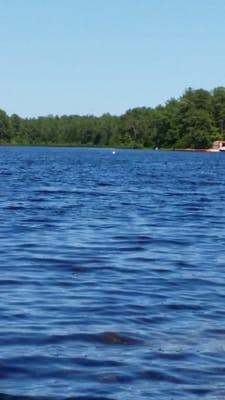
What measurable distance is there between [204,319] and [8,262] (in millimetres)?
5855

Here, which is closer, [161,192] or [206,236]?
[206,236]

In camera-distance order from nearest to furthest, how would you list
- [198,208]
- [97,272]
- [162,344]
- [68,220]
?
[162,344]
[97,272]
[68,220]
[198,208]

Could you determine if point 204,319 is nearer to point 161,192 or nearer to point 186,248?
point 186,248

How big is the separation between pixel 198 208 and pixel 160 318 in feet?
74.7

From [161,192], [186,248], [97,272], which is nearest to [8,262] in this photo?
[97,272]

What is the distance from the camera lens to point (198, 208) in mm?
34594

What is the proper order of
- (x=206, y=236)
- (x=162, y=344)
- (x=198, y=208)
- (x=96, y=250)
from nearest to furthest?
(x=162, y=344)
(x=96, y=250)
(x=206, y=236)
(x=198, y=208)

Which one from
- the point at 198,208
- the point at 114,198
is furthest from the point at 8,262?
the point at 114,198

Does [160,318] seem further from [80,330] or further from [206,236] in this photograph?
[206,236]

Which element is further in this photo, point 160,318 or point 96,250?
point 96,250

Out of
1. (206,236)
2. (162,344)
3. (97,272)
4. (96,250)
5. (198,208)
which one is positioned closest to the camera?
(162,344)

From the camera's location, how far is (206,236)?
2305 cm

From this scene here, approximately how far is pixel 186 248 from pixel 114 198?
2019 cm

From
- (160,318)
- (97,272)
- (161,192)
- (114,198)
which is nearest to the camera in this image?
(160,318)
